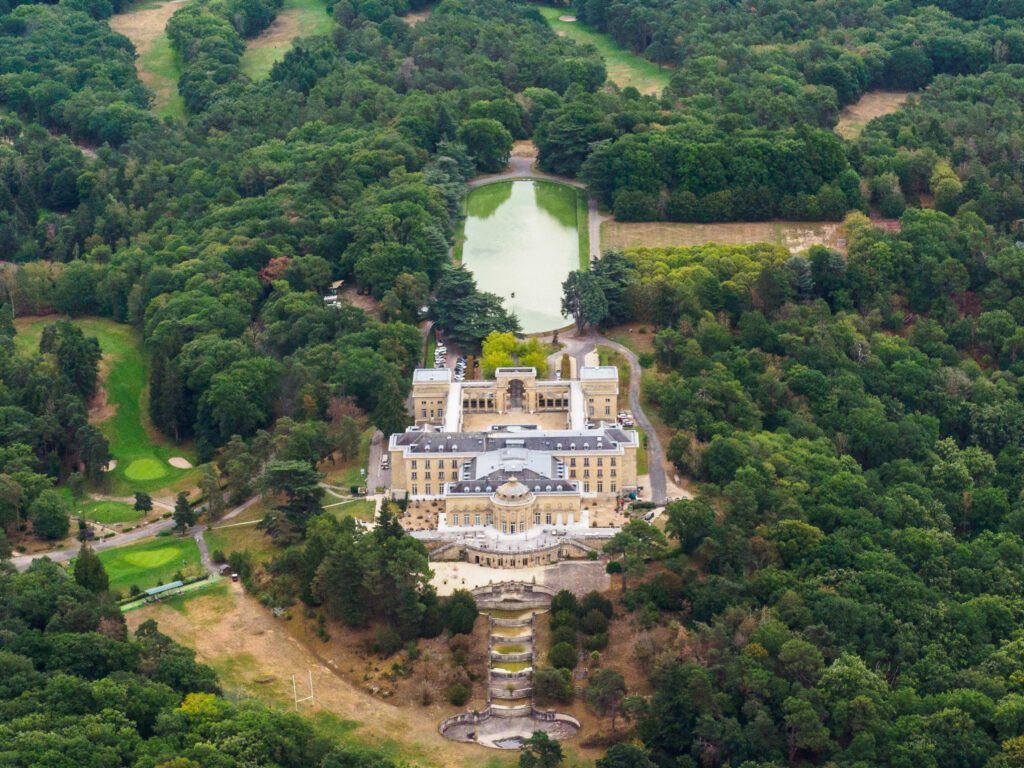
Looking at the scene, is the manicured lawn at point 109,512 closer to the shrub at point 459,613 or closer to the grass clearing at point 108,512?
the grass clearing at point 108,512

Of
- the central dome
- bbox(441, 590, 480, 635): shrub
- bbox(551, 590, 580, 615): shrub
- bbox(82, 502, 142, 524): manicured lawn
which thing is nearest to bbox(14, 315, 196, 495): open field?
bbox(82, 502, 142, 524): manicured lawn

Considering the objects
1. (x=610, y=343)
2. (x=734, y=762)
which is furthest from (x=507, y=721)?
(x=610, y=343)

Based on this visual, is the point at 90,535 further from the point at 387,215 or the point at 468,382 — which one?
the point at 387,215

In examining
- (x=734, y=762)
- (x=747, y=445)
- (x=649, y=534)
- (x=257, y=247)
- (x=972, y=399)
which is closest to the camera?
(x=734, y=762)

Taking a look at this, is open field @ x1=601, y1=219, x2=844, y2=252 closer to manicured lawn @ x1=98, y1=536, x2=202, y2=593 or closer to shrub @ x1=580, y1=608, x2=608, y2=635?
manicured lawn @ x1=98, y1=536, x2=202, y2=593

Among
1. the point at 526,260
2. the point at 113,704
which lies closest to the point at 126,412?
the point at 526,260

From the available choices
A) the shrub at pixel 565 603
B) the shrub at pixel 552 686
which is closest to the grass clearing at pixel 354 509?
the shrub at pixel 565 603
